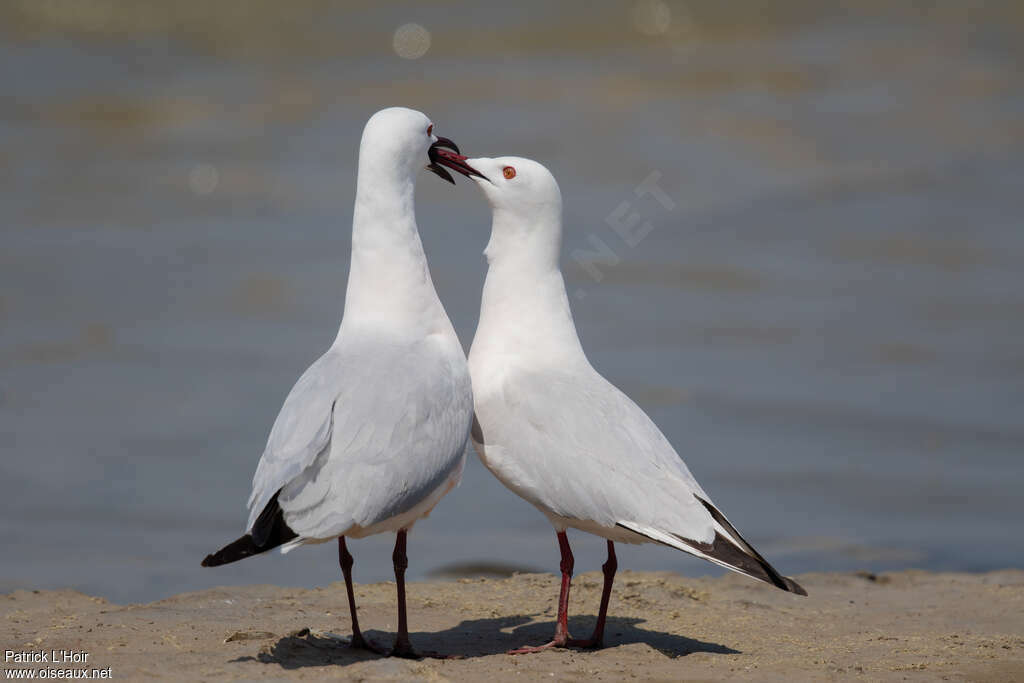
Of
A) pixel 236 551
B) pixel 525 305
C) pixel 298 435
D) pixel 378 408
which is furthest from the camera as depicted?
pixel 525 305

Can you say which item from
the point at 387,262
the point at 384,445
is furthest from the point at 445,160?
the point at 384,445

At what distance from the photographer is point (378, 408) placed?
18.3ft

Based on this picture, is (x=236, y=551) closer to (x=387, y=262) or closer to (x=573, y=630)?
(x=387, y=262)

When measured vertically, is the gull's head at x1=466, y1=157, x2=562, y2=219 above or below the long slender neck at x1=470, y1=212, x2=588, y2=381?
above

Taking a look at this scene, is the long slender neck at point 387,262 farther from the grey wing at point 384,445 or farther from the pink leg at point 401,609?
the pink leg at point 401,609

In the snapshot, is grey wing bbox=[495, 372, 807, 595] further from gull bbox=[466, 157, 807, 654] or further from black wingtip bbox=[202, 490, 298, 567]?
black wingtip bbox=[202, 490, 298, 567]

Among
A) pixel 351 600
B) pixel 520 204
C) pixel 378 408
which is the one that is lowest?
pixel 351 600

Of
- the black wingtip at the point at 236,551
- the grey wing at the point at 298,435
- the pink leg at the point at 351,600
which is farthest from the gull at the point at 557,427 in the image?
the black wingtip at the point at 236,551

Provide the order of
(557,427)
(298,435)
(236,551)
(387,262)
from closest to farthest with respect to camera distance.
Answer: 1. (236,551)
2. (298,435)
3. (557,427)
4. (387,262)

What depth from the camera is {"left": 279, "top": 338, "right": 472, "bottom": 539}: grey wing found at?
17.3ft

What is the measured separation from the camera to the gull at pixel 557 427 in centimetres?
581

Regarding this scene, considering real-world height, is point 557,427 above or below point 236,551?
above

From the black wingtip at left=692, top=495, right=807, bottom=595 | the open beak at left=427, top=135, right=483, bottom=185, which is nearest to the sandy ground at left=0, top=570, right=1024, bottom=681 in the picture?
the black wingtip at left=692, top=495, right=807, bottom=595

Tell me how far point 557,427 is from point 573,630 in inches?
47.4
